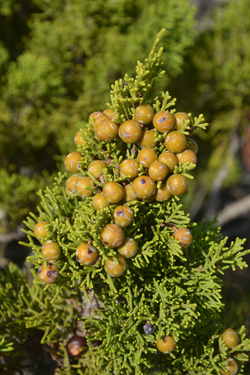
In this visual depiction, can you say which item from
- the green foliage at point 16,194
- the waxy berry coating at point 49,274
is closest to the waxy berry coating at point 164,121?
the waxy berry coating at point 49,274

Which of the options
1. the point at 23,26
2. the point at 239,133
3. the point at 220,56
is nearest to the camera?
the point at 23,26

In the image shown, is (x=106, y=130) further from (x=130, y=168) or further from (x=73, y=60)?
(x=73, y=60)

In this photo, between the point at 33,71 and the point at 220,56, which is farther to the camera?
the point at 220,56

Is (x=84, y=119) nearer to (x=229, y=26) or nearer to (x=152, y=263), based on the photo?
(x=152, y=263)

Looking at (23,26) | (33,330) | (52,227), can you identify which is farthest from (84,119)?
(33,330)

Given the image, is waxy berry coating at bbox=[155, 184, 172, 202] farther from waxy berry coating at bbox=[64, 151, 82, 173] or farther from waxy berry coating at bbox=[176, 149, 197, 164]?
waxy berry coating at bbox=[64, 151, 82, 173]

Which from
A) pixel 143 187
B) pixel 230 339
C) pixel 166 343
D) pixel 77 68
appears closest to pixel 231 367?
pixel 230 339
